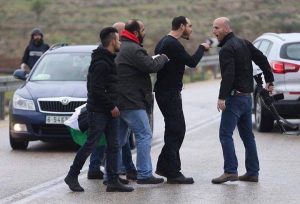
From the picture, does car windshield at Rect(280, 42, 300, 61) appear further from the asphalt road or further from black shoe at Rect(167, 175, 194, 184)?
black shoe at Rect(167, 175, 194, 184)

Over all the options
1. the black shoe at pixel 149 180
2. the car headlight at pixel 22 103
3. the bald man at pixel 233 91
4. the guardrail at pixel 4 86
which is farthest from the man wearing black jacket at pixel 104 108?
the guardrail at pixel 4 86

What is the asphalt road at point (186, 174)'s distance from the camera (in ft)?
34.9

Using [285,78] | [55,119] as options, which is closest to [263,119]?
[285,78]

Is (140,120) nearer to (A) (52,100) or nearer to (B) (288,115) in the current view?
(A) (52,100)

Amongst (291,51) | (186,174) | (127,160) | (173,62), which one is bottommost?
(186,174)

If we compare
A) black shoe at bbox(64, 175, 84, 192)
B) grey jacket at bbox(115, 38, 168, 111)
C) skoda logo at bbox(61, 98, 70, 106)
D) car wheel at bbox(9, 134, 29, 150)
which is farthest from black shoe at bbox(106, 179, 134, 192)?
car wheel at bbox(9, 134, 29, 150)

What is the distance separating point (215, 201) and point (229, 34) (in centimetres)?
226

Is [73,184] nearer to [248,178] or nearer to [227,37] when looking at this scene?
[248,178]

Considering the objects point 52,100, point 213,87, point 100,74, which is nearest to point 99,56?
point 100,74

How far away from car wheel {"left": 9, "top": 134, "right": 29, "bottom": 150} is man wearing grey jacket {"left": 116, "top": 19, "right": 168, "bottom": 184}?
423 cm

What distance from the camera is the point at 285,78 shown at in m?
17.0

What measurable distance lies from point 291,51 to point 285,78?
62 cm

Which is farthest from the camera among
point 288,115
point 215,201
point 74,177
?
point 288,115

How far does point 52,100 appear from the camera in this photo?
14961mm
